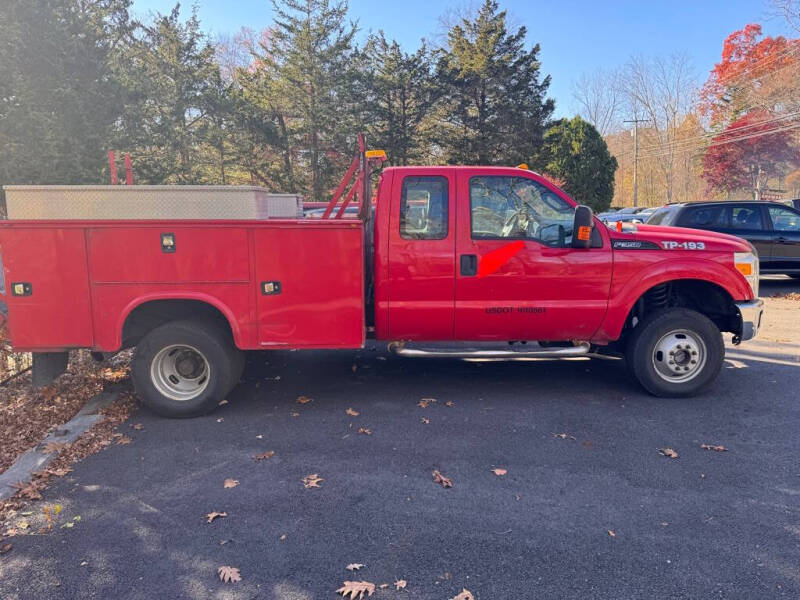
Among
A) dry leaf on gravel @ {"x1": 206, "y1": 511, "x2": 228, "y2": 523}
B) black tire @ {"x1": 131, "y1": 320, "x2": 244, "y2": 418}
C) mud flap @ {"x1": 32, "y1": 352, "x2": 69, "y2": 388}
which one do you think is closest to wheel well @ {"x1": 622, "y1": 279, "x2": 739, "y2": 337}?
black tire @ {"x1": 131, "y1": 320, "x2": 244, "y2": 418}

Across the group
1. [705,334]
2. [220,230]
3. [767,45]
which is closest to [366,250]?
[220,230]

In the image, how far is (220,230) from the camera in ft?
16.1

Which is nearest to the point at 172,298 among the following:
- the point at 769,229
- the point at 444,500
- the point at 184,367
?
the point at 184,367

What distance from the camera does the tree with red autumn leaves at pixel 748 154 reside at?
142 feet

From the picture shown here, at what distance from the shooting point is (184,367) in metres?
5.34

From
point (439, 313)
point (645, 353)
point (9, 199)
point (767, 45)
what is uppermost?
point (767, 45)

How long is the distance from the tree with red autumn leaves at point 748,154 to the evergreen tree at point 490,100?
863 inches

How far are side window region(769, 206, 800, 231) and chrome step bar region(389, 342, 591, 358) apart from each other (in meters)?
8.75

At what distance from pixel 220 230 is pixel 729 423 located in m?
4.80

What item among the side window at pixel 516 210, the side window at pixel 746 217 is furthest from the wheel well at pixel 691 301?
the side window at pixel 746 217

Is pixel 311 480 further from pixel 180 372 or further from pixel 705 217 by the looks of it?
pixel 705 217

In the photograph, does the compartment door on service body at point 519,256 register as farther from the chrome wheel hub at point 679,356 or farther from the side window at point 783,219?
the side window at point 783,219

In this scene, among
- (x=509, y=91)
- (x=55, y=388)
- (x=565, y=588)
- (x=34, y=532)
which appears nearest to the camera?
(x=565, y=588)

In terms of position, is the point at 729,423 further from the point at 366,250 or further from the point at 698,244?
the point at 366,250
